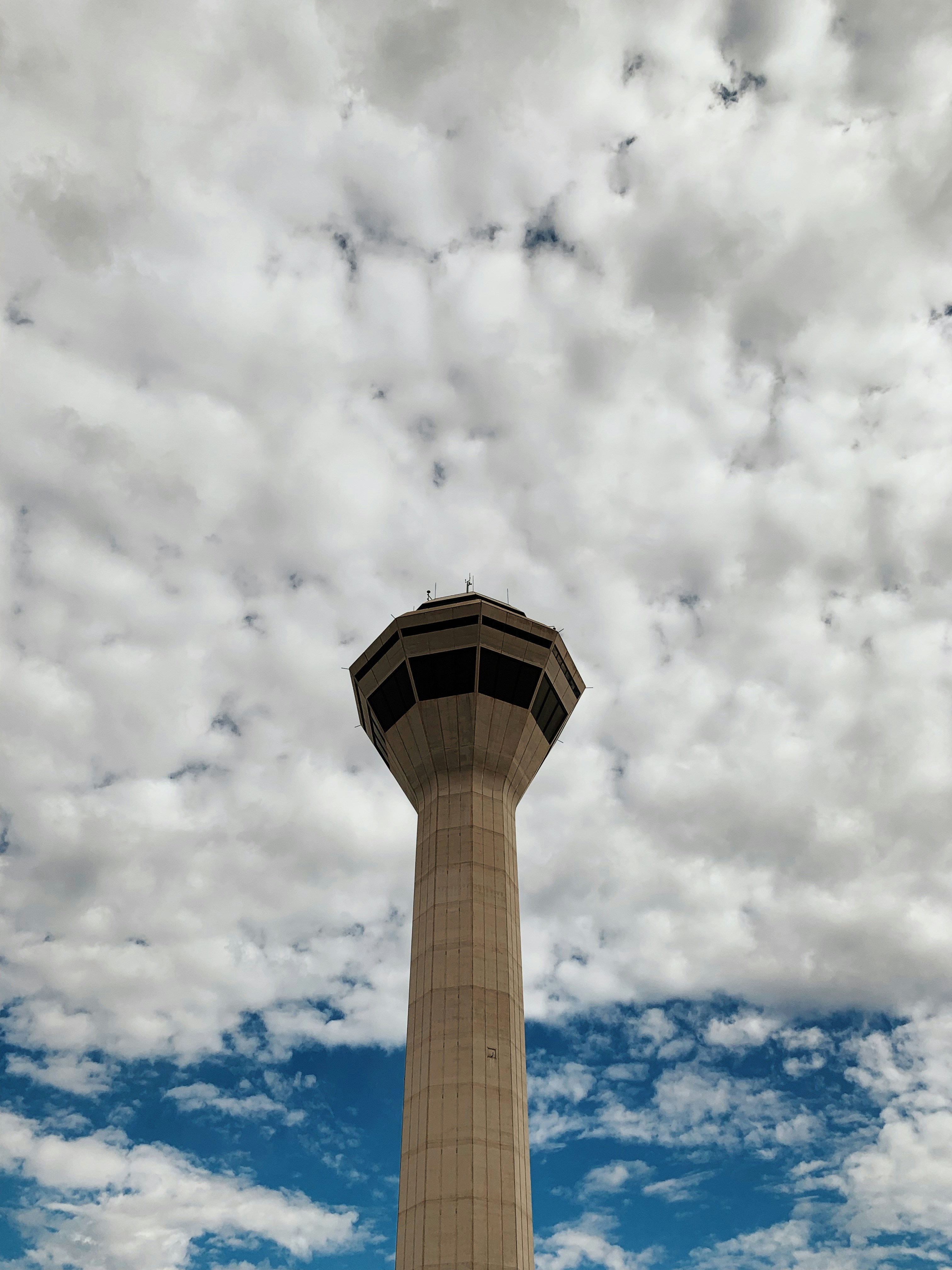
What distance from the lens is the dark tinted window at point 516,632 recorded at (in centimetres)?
4075

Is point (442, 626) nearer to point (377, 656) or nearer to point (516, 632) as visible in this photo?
point (516, 632)

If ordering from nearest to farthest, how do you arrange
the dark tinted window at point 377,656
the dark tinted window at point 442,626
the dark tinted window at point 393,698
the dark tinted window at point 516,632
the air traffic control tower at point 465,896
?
the air traffic control tower at point 465,896, the dark tinted window at point 442,626, the dark tinted window at point 516,632, the dark tinted window at point 393,698, the dark tinted window at point 377,656

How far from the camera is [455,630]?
40625 millimetres

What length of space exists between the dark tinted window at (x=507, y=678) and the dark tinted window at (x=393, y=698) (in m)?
3.53

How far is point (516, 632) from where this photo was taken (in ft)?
136

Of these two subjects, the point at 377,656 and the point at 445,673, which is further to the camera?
the point at 377,656

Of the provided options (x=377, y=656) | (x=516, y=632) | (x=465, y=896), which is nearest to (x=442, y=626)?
(x=516, y=632)

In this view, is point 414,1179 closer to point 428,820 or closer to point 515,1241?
point 515,1241

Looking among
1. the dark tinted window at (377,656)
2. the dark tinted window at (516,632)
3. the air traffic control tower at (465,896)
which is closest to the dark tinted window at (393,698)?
the air traffic control tower at (465,896)

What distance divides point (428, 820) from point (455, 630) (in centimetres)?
866

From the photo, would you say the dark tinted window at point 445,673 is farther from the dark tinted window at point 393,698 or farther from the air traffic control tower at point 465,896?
the dark tinted window at point 393,698

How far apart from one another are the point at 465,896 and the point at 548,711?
10.4 metres

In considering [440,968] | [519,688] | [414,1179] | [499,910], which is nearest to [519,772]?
[519,688]

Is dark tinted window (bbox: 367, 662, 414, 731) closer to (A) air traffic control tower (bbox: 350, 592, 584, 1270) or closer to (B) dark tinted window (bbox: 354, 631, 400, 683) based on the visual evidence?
(A) air traffic control tower (bbox: 350, 592, 584, 1270)
